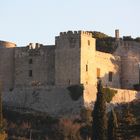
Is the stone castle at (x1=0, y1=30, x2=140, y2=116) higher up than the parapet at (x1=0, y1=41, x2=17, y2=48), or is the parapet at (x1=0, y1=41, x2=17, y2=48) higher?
the parapet at (x1=0, y1=41, x2=17, y2=48)

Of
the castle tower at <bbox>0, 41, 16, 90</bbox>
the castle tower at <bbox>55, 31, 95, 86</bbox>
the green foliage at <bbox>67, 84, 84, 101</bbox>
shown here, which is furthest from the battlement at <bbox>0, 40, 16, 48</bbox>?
the green foliage at <bbox>67, 84, 84, 101</bbox>

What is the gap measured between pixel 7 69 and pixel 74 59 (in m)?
7.83

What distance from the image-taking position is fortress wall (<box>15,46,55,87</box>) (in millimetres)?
84938

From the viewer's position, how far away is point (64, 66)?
3260 inches

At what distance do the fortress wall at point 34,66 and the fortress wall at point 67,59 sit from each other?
1.21 meters

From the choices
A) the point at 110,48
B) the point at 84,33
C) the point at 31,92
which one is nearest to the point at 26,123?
the point at 31,92

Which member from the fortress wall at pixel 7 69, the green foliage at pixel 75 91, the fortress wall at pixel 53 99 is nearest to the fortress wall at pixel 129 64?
the fortress wall at pixel 53 99

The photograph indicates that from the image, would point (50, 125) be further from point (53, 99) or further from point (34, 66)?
point (34, 66)

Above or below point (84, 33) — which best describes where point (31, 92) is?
below

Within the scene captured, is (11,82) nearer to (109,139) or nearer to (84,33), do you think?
(84,33)

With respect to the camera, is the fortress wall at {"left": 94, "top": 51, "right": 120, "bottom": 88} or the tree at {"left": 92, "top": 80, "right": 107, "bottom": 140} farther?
the fortress wall at {"left": 94, "top": 51, "right": 120, "bottom": 88}

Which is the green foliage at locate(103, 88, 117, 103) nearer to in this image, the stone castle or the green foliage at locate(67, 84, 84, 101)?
the stone castle

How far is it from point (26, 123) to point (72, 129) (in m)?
4.62

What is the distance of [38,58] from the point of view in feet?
283
